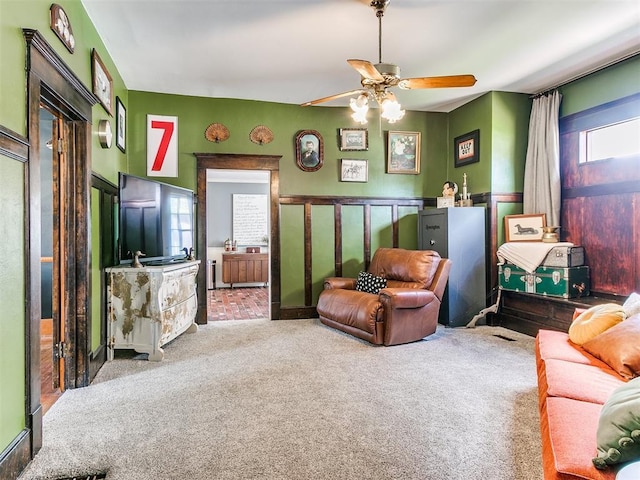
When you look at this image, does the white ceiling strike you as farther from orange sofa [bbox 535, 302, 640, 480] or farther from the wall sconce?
orange sofa [bbox 535, 302, 640, 480]

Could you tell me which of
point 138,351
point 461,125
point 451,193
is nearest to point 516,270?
point 451,193

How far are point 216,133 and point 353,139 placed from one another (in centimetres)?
178

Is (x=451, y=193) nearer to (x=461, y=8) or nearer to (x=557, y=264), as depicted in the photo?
(x=557, y=264)

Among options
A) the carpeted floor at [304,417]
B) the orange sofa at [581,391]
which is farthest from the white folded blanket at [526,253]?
the orange sofa at [581,391]

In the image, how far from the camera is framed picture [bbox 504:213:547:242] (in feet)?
14.5

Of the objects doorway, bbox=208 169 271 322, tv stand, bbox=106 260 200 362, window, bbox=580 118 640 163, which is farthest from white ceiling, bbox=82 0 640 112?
doorway, bbox=208 169 271 322

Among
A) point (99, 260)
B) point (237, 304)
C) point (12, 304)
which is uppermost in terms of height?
point (99, 260)

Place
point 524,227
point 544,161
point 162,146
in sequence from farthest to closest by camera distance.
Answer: point 162,146 → point 524,227 → point 544,161

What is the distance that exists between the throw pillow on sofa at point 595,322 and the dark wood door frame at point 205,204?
10.9ft

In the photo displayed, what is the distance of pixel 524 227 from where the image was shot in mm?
4562

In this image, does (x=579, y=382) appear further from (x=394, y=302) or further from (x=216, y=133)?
(x=216, y=133)

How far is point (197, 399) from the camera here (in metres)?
2.55

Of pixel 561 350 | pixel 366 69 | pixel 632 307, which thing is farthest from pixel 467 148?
pixel 561 350

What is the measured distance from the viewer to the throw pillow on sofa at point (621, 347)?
1.90m
